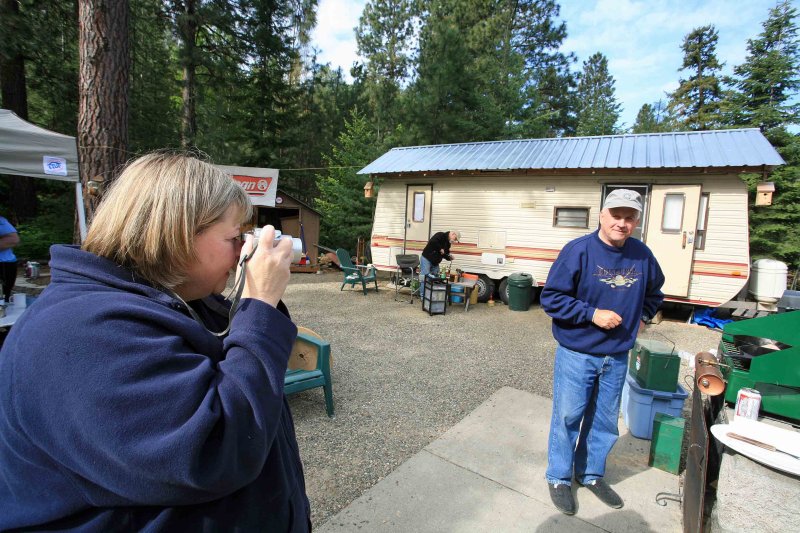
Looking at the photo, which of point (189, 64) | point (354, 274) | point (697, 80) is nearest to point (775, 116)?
point (697, 80)

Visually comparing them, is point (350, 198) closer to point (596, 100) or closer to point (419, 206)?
point (419, 206)

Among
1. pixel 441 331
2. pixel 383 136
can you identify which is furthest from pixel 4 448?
pixel 383 136

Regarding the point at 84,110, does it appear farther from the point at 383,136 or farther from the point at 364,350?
the point at 383,136

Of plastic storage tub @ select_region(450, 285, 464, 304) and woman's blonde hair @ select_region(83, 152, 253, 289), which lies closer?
woman's blonde hair @ select_region(83, 152, 253, 289)

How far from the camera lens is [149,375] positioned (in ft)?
2.18

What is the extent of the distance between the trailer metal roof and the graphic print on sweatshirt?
6188mm

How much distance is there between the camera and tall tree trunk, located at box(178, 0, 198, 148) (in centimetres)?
1209

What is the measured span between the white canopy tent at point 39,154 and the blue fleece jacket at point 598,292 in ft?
13.9

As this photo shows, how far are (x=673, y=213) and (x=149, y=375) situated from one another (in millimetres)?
8893

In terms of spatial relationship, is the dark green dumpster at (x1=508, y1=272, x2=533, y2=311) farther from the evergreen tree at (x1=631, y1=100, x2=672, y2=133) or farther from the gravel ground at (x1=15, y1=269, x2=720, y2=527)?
the evergreen tree at (x1=631, y1=100, x2=672, y2=133)

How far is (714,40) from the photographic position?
1966 centimetres

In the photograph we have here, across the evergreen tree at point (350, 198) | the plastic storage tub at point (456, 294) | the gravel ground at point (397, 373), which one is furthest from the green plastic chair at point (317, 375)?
the evergreen tree at point (350, 198)

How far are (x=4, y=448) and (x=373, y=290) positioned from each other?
370 inches

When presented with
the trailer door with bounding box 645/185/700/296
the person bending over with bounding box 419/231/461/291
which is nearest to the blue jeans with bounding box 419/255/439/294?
the person bending over with bounding box 419/231/461/291
